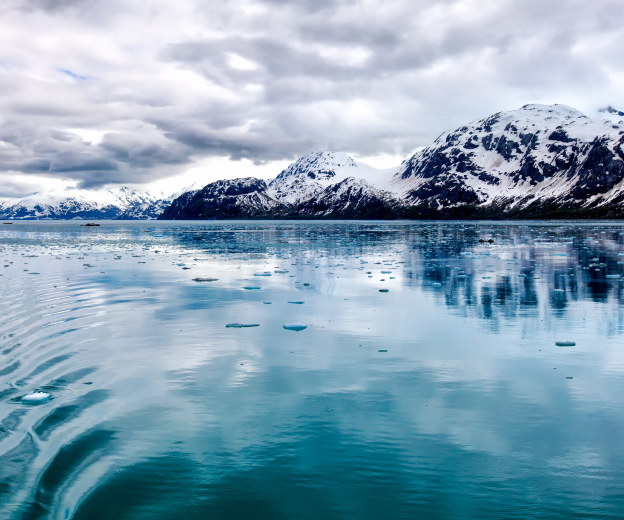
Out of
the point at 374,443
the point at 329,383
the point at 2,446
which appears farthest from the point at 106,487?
the point at 329,383

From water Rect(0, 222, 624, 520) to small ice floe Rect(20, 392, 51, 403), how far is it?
0.44 ft

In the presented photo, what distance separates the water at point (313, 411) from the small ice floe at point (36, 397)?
0.13m

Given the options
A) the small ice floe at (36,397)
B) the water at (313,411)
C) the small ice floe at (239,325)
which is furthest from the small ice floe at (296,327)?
the small ice floe at (36,397)

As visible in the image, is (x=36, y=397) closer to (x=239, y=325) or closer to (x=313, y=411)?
(x=313, y=411)

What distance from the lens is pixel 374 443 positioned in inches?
318

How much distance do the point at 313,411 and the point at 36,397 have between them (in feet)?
18.2

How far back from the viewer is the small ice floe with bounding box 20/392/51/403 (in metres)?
9.73

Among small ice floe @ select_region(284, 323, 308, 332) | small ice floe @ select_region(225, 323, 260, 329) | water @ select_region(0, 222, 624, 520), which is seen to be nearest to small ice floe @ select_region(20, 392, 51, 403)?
water @ select_region(0, 222, 624, 520)

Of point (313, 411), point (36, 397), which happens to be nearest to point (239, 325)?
point (36, 397)

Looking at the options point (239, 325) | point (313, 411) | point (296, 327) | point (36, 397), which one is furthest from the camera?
point (239, 325)

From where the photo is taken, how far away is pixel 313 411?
935 centimetres

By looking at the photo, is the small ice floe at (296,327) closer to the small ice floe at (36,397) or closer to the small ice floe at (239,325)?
the small ice floe at (239,325)

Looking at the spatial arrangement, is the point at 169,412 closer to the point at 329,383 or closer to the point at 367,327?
the point at 329,383

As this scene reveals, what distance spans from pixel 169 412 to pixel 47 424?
2077mm
